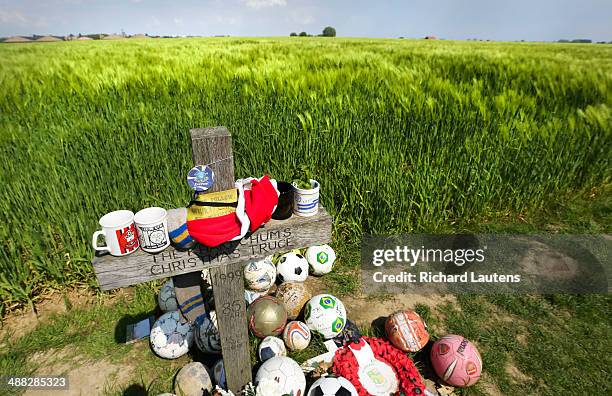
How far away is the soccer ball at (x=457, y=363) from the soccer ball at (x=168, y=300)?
191 cm

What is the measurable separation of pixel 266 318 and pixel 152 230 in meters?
1.25

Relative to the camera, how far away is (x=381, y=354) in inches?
87.4

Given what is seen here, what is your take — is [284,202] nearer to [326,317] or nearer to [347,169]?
[326,317]

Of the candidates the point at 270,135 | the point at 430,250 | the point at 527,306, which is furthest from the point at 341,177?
the point at 527,306

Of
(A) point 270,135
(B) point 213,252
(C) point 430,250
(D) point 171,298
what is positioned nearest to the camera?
(B) point 213,252

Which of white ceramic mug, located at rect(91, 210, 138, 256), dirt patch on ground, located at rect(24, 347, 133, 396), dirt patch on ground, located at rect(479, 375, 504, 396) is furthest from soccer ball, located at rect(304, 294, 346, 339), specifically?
white ceramic mug, located at rect(91, 210, 138, 256)

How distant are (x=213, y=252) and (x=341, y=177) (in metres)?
2.21

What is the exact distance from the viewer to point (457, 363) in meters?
2.20

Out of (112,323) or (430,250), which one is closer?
(112,323)

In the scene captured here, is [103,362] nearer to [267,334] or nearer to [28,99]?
[267,334]

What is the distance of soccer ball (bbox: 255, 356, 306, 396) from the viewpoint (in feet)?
6.33

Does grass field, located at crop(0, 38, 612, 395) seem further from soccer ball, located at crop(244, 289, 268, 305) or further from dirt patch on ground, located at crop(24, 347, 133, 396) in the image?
soccer ball, located at crop(244, 289, 268, 305)

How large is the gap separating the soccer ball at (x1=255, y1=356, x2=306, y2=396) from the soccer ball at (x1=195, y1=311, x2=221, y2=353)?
16.3 inches

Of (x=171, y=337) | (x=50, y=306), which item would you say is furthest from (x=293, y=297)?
(x=50, y=306)
